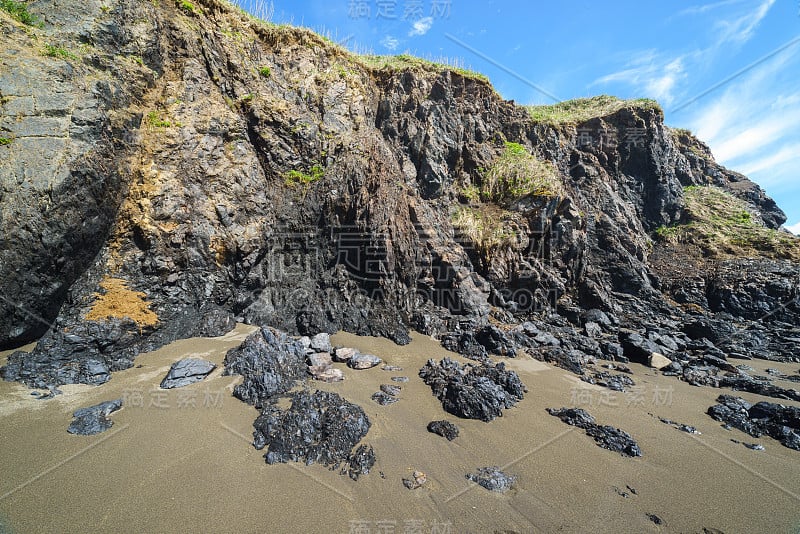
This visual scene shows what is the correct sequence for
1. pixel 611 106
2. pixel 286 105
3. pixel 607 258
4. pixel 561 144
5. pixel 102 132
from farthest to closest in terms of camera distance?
1. pixel 611 106
2. pixel 561 144
3. pixel 607 258
4. pixel 286 105
5. pixel 102 132

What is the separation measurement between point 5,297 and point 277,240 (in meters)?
5.63

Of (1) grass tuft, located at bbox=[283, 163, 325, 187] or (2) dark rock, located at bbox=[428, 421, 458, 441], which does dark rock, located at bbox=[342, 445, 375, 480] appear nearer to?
(2) dark rock, located at bbox=[428, 421, 458, 441]

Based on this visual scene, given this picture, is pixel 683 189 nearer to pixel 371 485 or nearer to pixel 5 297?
pixel 371 485

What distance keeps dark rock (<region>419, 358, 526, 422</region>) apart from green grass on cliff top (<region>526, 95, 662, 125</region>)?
17876 mm

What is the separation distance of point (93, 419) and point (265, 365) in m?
2.48

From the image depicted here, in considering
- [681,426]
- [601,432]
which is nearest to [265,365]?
[601,432]

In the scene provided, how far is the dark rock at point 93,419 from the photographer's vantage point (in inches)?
167

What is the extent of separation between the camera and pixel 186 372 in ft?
19.0

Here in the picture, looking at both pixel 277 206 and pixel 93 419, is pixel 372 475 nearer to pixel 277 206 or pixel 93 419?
pixel 93 419

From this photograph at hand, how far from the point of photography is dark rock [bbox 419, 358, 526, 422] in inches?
218

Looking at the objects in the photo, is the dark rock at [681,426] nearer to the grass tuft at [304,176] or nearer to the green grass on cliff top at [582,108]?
the grass tuft at [304,176]

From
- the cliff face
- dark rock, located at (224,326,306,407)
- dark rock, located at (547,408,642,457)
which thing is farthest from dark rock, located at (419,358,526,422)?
dark rock, located at (224,326,306,407)

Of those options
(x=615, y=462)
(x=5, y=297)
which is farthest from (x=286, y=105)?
(x=615, y=462)

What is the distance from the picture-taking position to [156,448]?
4.09 meters
